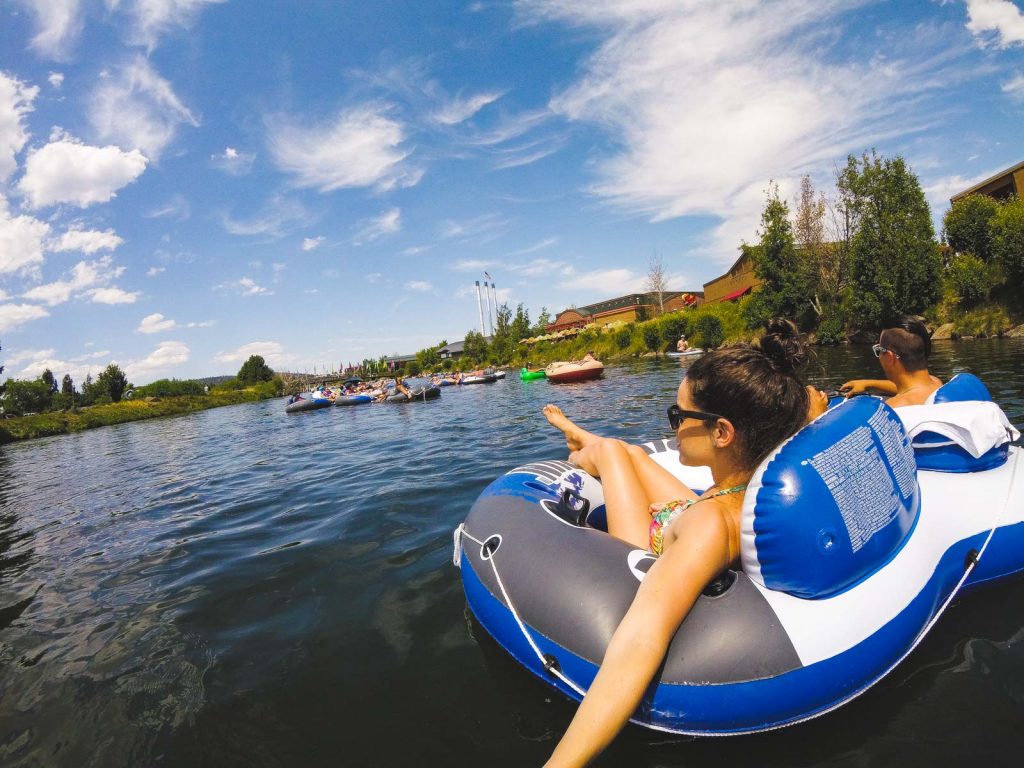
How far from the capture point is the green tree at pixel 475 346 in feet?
237

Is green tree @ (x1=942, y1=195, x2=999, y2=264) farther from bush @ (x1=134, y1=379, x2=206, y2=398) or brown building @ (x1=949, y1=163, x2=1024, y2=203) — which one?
bush @ (x1=134, y1=379, x2=206, y2=398)

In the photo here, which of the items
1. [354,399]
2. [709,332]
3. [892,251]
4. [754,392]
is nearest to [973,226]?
[892,251]

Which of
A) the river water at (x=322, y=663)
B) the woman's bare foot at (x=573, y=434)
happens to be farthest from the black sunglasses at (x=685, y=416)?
the woman's bare foot at (x=573, y=434)

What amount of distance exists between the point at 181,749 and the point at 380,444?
29.3 ft

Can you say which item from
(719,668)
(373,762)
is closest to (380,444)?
(373,762)

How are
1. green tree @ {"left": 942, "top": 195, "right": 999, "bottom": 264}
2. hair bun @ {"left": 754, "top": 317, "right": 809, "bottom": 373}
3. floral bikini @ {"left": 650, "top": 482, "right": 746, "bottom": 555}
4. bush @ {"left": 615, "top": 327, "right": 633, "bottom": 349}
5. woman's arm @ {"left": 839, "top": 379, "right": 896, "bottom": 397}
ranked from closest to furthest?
1. hair bun @ {"left": 754, "top": 317, "right": 809, "bottom": 373}
2. floral bikini @ {"left": 650, "top": 482, "right": 746, "bottom": 555}
3. woman's arm @ {"left": 839, "top": 379, "right": 896, "bottom": 397}
4. green tree @ {"left": 942, "top": 195, "right": 999, "bottom": 264}
5. bush @ {"left": 615, "top": 327, "right": 633, "bottom": 349}

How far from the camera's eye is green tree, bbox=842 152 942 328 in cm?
2405

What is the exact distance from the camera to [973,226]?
23828mm

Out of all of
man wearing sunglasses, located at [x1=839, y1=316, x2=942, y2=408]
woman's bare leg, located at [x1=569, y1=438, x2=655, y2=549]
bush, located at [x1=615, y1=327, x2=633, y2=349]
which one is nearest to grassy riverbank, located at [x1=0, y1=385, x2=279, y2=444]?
bush, located at [x1=615, y1=327, x2=633, y2=349]

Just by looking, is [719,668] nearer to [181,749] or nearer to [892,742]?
[892,742]

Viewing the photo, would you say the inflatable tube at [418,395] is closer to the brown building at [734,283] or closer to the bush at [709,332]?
the bush at [709,332]

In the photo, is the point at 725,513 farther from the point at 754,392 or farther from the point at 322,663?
the point at 322,663

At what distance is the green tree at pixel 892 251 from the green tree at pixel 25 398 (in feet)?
228

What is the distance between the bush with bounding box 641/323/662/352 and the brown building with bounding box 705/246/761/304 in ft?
36.5
